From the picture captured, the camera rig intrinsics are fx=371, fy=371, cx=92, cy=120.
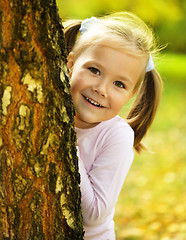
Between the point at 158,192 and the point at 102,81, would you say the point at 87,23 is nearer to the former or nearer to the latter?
the point at 102,81

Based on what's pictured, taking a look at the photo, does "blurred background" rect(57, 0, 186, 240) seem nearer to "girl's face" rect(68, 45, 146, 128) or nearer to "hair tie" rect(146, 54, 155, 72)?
"hair tie" rect(146, 54, 155, 72)

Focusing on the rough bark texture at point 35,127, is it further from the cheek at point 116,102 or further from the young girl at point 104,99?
the cheek at point 116,102

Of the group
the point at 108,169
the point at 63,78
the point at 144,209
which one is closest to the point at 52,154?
the point at 63,78

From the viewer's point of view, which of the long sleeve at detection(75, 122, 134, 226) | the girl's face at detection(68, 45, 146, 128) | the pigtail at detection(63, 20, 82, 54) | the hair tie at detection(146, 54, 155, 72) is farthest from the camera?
the pigtail at detection(63, 20, 82, 54)

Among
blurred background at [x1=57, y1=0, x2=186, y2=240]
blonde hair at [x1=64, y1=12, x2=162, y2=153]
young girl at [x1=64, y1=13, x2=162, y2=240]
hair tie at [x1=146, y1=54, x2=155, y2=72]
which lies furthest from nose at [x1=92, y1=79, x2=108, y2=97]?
blurred background at [x1=57, y1=0, x2=186, y2=240]

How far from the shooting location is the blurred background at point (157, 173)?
3547 mm

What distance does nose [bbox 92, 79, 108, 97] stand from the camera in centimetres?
173

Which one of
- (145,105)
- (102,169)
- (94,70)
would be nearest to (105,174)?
(102,169)

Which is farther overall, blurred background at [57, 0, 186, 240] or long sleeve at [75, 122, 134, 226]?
blurred background at [57, 0, 186, 240]

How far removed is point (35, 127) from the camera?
126 centimetres

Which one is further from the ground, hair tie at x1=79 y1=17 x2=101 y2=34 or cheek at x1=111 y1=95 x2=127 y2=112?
hair tie at x1=79 y1=17 x2=101 y2=34

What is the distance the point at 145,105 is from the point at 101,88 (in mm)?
514

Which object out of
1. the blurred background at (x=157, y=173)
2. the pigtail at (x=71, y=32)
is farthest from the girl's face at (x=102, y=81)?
the blurred background at (x=157, y=173)

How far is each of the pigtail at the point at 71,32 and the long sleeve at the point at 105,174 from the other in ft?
1.85
